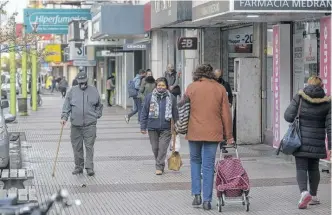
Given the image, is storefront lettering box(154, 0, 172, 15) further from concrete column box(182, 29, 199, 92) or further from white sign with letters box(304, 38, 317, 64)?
white sign with letters box(304, 38, 317, 64)

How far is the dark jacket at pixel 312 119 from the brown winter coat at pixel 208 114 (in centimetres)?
77

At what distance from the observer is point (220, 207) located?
994 cm

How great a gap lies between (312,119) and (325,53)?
11.3 ft

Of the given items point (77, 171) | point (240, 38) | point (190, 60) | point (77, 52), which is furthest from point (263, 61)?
point (77, 52)

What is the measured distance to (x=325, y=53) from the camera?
43.1 feet

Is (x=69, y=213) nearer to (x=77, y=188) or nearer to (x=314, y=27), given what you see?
(x=77, y=188)

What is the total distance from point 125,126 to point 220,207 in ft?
49.4

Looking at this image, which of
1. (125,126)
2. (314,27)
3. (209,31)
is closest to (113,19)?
(125,126)

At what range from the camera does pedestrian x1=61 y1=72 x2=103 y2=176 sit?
518 inches

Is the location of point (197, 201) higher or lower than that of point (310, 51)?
lower

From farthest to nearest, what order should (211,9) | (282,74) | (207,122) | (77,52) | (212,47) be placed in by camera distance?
1. (77,52)
2. (212,47)
3. (282,74)
4. (211,9)
5. (207,122)

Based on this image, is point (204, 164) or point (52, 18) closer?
point (204, 164)

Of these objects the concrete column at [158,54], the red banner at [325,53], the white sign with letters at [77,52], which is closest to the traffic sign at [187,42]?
the concrete column at [158,54]

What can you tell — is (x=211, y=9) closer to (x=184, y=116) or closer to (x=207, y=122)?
(x=184, y=116)
